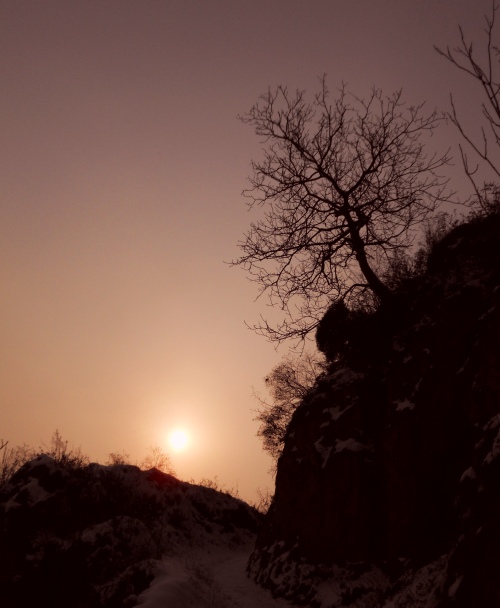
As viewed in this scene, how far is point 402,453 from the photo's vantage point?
8.88 metres

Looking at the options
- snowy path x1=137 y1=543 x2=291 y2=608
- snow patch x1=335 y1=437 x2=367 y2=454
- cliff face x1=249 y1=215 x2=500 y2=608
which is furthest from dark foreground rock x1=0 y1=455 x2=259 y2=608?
snow patch x1=335 y1=437 x2=367 y2=454

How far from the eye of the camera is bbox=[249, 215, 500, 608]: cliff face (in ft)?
23.2

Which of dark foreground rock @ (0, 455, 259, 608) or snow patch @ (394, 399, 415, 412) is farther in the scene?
dark foreground rock @ (0, 455, 259, 608)

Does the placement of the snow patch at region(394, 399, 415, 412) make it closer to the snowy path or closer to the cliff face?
the cliff face

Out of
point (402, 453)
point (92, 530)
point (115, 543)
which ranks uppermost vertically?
point (92, 530)

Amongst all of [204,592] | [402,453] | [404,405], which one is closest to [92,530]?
[204,592]

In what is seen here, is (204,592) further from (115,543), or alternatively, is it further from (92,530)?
(92,530)

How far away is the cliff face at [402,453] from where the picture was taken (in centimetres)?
707

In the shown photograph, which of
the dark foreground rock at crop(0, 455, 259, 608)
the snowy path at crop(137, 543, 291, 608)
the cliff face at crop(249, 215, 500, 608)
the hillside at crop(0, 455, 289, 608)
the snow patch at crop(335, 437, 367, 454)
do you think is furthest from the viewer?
the dark foreground rock at crop(0, 455, 259, 608)

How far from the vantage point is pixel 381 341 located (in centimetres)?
1194

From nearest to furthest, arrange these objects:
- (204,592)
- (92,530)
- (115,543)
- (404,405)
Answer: (404,405) → (204,592) → (115,543) → (92,530)

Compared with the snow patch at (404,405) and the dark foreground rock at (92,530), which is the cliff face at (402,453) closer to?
the snow patch at (404,405)

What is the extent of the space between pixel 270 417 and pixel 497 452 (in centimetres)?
2226

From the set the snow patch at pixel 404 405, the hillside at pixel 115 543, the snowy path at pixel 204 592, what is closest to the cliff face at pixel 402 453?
the snow patch at pixel 404 405
